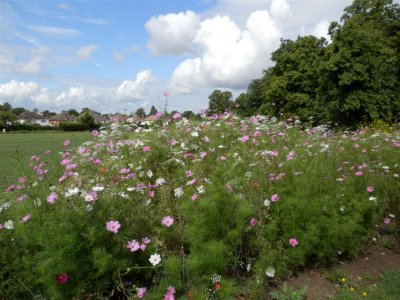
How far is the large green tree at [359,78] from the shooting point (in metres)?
17.4

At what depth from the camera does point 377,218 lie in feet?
12.5

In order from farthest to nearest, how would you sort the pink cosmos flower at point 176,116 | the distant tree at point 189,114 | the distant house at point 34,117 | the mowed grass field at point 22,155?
the distant house at point 34,117 → the distant tree at point 189,114 → the pink cosmos flower at point 176,116 → the mowed grass field at point 22,155

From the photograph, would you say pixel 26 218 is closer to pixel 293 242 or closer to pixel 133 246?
pixel 133 246

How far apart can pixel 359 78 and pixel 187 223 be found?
647 inches

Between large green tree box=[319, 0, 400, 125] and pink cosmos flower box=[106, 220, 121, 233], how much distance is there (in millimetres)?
16699

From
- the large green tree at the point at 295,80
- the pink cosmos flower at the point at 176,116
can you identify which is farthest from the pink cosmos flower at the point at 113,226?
the large green tree at the point at 295,80

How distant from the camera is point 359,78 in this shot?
56.6 feet

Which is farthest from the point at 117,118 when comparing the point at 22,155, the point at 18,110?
the point at 18,110

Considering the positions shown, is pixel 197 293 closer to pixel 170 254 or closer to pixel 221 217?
pixel 170 254

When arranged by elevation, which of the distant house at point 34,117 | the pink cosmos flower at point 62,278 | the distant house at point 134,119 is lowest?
the distant house at point 34,117

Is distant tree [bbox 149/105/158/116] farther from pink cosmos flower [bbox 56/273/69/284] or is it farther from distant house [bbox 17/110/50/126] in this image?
distant house [bbox 17/110/50/126]

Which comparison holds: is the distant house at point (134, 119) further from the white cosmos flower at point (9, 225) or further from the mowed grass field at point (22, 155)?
the white cosmos flower at point (9, 225)

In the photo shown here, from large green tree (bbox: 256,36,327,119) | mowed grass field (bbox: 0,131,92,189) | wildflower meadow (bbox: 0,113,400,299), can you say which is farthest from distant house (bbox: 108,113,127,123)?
large green tree (bbox: 256,36,327,119)

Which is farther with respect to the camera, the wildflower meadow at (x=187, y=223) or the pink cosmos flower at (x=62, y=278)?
the wildflower meadow at (x=187, y=223)
